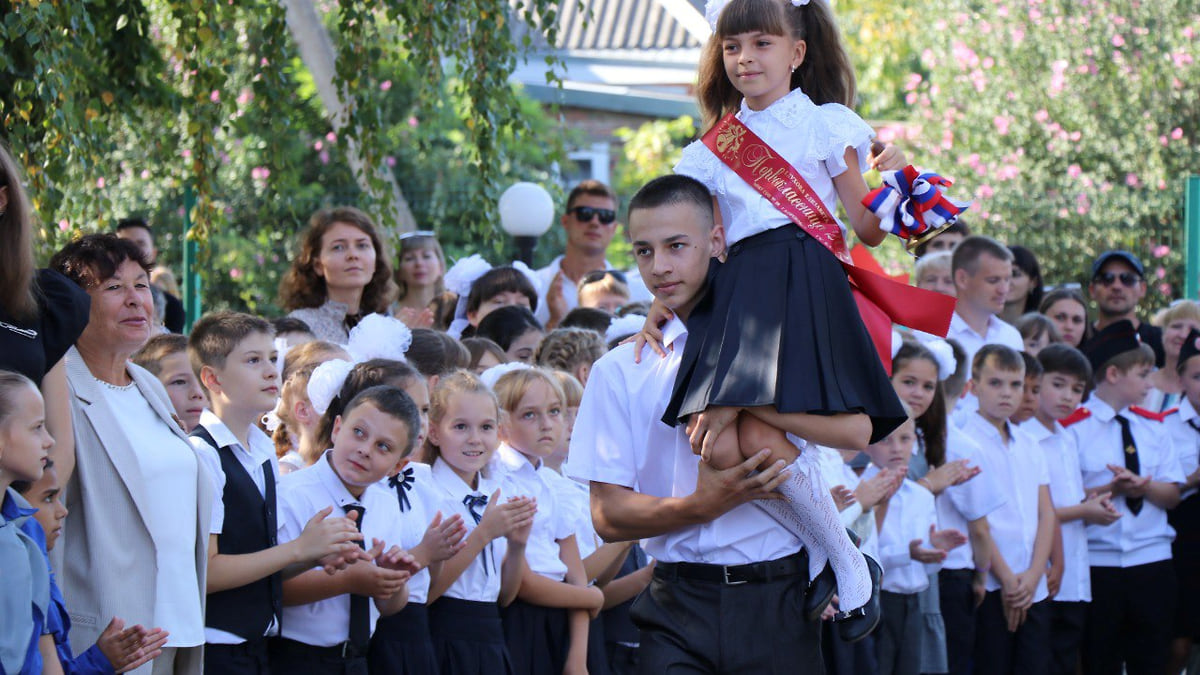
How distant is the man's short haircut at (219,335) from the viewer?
5.18 m

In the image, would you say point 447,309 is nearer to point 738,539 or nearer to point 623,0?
point 738,539

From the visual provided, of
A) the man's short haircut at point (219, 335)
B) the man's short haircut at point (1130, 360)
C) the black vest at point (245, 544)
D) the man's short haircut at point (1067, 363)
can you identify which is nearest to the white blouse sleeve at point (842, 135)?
the black vest at point (245, 544)

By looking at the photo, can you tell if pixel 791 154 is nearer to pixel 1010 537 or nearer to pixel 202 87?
pixel 202 87

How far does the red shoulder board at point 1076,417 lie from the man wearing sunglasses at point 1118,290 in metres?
1.34

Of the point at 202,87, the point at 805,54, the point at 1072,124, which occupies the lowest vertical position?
the point at 805,54

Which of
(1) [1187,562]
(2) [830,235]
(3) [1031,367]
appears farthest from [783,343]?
(1) [1187,562]

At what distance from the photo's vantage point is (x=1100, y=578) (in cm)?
816

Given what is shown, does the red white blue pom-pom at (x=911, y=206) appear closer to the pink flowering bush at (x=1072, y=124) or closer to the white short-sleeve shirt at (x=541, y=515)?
the white short-sleeve shirt at (x=541, y=515)

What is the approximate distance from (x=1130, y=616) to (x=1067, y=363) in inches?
54.8

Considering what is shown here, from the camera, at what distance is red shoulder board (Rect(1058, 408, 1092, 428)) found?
8.44m

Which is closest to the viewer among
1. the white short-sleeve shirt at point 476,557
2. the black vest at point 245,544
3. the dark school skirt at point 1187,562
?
the black vest at point 245,544

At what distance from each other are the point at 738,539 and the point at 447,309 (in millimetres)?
4930

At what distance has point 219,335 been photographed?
5.23 meters

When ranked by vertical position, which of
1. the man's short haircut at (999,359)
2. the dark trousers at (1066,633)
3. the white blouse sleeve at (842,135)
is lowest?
the dark trousers at (1066,633)
